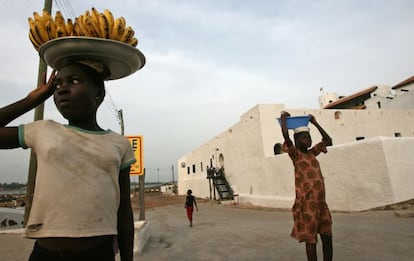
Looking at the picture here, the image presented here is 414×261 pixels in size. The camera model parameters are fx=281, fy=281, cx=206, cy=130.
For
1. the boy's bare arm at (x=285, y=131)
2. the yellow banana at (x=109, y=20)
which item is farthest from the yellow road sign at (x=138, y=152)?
the yellow banana at (x=109, y=20)

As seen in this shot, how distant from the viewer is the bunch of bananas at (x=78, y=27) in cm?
150

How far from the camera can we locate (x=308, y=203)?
2957 millimetres

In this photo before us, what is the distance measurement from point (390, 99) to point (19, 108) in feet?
94.4

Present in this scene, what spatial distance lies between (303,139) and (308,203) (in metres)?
0.71

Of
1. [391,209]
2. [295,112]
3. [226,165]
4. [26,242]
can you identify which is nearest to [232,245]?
[26,242]

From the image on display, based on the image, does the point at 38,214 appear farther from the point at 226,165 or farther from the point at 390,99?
the point at 390,99

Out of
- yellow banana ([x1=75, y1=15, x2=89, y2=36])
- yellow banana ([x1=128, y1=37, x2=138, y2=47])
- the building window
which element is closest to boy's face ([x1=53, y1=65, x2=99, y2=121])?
yellow banana ([x1=75, y1=15, x2=89, y2=36])

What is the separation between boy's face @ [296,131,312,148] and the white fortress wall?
7125 mm

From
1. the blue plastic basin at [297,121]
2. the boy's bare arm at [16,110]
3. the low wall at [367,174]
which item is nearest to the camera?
the boy's bare arm at [16,110]

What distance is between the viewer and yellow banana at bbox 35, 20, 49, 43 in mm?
1530

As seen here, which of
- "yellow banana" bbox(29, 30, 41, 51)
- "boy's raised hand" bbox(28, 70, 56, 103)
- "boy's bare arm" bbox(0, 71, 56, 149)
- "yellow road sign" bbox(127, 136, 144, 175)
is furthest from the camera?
"yellow road sign" bbox(127, 136, 144, 175)

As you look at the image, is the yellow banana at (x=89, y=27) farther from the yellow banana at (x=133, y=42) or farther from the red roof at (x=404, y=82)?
the red roof at (x=404, y=82)

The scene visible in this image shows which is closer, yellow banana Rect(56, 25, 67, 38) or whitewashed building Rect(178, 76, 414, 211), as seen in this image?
yellow banana Rect(56, 25, 67, 38)

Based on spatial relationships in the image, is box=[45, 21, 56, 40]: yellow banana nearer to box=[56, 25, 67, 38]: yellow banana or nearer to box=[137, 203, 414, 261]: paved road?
box=[56, 25, 67, 38]: yellow banana
